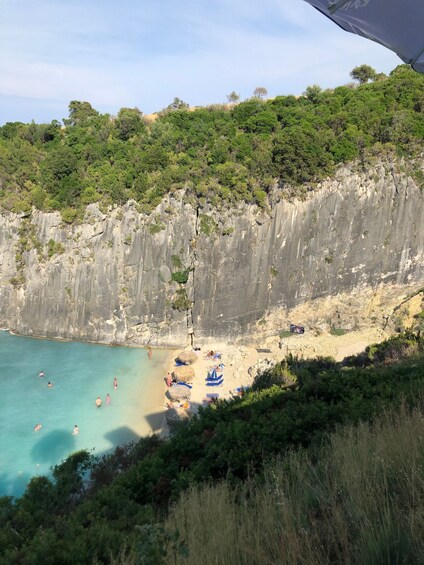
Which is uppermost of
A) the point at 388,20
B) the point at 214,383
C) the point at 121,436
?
the point at 388,20

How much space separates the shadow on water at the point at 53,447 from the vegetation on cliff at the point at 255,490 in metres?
5.50

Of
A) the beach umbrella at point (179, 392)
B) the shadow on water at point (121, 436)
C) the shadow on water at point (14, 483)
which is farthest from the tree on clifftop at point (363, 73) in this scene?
the shadow on water at point (14, 483)

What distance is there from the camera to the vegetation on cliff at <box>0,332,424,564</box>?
2.80 m

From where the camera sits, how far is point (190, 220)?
2752 cm

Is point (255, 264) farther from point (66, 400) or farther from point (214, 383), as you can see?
point (66, 400)

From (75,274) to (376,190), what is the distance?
21439 millimetres

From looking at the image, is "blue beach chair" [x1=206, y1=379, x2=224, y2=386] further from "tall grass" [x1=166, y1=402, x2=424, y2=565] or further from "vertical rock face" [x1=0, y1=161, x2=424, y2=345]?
"tall grass" [x1=166, y1=402, x2=424, y2=565]

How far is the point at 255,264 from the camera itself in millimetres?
27109

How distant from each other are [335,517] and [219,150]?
2870cm

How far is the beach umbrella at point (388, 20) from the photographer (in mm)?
2209

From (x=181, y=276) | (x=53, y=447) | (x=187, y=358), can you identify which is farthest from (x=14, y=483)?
(x=181, y=276)

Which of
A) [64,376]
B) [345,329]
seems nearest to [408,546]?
[64,376]

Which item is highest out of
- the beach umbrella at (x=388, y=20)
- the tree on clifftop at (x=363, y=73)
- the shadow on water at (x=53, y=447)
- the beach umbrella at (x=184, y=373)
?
the tree on clifftop at (x=363, y=73)

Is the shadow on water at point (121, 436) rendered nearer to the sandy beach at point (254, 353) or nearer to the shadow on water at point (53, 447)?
the shadow on water at point (53, 447)
